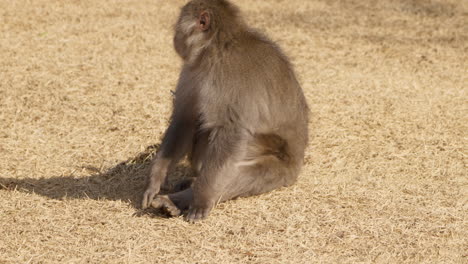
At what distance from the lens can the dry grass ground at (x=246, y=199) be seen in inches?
155

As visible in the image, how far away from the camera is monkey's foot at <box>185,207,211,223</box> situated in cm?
416

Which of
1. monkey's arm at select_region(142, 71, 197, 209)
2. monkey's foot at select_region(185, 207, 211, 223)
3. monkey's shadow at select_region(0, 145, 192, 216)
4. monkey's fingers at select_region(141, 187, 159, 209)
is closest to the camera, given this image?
monkey's foot at select_region(185, 207, 211, 223)

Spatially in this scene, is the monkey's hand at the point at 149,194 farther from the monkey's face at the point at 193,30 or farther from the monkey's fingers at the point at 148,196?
the monkey's face at the point at 193,30

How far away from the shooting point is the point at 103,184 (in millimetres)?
4836

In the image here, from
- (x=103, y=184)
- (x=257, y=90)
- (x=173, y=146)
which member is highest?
(x=257, y=90)

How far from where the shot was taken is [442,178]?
505cm

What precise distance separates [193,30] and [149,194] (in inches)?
43.9

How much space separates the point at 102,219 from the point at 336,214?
1.49 m

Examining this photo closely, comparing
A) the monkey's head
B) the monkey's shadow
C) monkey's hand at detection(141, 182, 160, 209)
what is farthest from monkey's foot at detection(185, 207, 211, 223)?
the monkey's head

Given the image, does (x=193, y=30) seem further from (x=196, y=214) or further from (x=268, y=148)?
(x=196, y=214)

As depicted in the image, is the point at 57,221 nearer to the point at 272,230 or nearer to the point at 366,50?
the point at 272,230

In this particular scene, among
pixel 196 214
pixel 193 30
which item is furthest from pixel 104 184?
pixel 193 30

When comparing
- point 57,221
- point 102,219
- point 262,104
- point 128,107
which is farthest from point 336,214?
point 128,107

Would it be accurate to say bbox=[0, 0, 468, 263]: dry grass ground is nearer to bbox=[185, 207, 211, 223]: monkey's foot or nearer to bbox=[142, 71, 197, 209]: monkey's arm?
bbox=[185, 207, 211, 223]: monkey's foot
